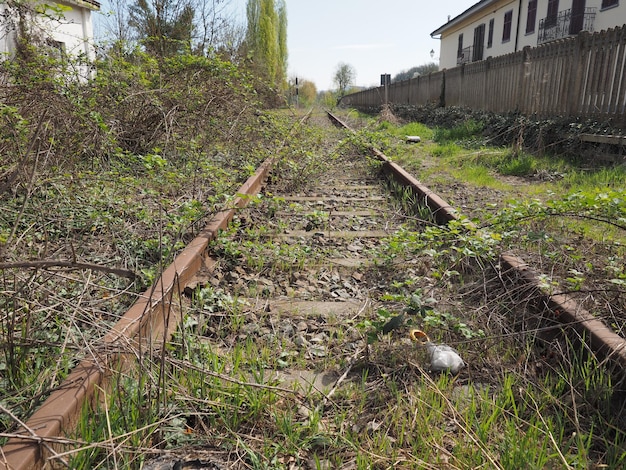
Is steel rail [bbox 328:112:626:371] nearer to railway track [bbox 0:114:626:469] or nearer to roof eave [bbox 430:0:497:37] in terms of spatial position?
railway track [bbox 0:114:626:469]

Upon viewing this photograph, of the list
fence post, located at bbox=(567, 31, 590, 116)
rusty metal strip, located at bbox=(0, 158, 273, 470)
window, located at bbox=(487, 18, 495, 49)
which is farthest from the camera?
window, located at bbox=(487, 18, 495, 49)

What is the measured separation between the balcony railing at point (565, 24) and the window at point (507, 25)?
11.0ft

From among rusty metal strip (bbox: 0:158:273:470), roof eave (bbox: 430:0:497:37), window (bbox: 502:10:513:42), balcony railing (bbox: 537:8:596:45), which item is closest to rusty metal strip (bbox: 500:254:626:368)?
rusty metal strip (bbox: 0:158:273:470)

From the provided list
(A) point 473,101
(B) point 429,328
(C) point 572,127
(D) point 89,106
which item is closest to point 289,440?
(B) point 429,328

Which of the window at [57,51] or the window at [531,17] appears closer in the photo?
the window at [57,51]

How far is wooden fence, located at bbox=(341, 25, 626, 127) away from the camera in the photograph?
7.88 metres

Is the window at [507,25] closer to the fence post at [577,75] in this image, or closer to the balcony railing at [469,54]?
the balcony railing at [469,54]

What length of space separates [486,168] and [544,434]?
6519 mm

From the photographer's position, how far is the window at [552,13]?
79.6ft

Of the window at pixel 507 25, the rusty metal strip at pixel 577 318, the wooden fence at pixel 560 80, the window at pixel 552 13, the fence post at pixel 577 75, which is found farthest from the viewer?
the window at pixel 507 25

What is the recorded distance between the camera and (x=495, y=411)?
6.06 ft

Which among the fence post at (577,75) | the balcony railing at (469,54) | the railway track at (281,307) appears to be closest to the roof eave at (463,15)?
the balcony railing at (469,54)

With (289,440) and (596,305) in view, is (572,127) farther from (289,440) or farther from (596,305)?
(289,440)

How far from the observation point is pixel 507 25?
94.8 ft
